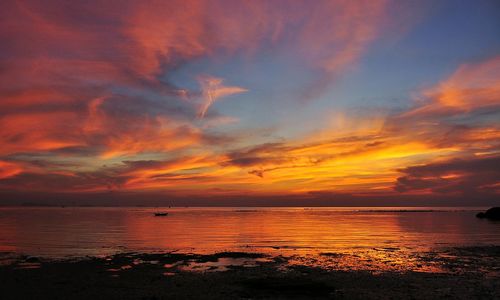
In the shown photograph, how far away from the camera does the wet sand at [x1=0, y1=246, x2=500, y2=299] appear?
23719mm

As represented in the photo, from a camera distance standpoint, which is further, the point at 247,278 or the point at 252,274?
the point at 252,274

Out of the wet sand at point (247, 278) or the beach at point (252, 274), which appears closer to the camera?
the wet sand at point (247, 278)

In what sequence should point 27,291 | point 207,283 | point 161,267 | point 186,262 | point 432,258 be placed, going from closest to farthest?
point 27,291
point 207,283
point 161,267
point 186,262
point 432,258

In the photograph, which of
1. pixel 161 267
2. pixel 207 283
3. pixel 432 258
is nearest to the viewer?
pixel 207 283

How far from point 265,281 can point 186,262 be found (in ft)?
37.4

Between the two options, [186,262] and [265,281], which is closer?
[265,281]

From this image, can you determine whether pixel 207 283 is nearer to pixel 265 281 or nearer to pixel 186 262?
pixel 265 281

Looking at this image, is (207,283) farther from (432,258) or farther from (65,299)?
(432,258)

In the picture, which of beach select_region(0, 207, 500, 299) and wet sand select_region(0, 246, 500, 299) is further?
beach select_region(0, 207, 500, 299)

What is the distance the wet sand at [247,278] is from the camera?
77.8 feet

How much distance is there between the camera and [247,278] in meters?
28.4


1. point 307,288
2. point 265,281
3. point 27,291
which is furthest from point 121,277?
point 307,288

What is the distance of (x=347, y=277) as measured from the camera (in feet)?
94.6

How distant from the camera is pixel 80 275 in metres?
29.4
